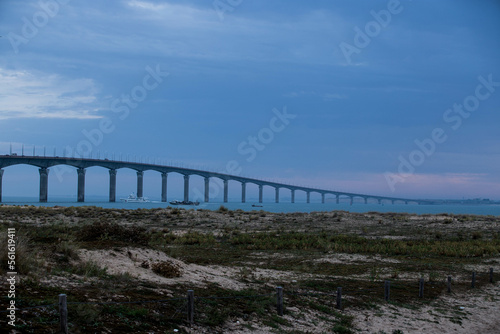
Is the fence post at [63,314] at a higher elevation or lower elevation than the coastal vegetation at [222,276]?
higher

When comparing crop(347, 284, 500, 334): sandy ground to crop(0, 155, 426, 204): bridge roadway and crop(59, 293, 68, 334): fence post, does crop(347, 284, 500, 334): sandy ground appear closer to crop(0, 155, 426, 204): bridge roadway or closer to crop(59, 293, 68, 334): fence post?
crop(59, 293, 68, 334): fence post

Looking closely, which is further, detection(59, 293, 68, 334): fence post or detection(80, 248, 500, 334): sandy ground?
detection(80, 248, 500, 334): sandy ground

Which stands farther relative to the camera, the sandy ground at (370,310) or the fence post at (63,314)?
the sandy ground at (370,310)

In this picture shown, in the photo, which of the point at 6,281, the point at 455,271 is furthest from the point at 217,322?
the point at 455,271

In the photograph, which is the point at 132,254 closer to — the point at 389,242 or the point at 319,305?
the point at 319,305

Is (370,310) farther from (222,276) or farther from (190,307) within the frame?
(190,307)

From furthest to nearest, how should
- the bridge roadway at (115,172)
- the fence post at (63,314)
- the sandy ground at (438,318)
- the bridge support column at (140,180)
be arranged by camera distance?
the bridge support column at (140,180), the bridge roadway at (115,172), the sandy ground at (438,318), the fence post at (63,314)

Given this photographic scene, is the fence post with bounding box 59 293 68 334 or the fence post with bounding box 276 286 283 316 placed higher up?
the fence post with bounding box 59 293 68 334

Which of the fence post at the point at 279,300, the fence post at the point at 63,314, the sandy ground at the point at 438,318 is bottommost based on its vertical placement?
the sandy ground at the point at 438,318

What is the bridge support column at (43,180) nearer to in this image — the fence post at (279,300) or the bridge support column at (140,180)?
the bridge support column at (140,180)
